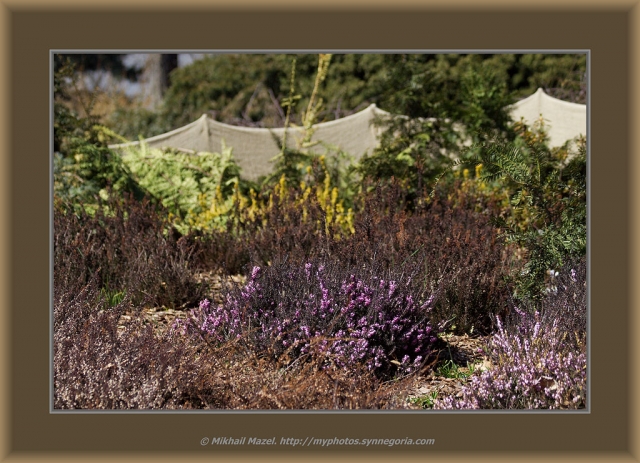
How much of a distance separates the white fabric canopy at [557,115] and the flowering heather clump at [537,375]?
5.93m

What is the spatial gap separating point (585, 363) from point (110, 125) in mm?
15101

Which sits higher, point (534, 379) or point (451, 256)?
point (451, 256)

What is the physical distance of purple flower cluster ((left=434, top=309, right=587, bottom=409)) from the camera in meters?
3.15

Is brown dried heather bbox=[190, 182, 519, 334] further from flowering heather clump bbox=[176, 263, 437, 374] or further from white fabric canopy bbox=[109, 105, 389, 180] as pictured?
white fabric canopy bbox=[109, 105, 389, 180]

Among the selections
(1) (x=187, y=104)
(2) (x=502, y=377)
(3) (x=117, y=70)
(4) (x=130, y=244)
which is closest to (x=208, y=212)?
(4) (x=130, y=244)

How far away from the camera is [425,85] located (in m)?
7.66

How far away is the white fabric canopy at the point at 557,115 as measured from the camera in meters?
9.35

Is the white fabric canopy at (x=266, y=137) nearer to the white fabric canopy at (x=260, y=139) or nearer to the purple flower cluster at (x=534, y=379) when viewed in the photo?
the white fabric canopy at (x=260, y=139)

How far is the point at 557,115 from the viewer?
9773mm

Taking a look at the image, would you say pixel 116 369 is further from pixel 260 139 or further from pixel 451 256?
pixel 260 139

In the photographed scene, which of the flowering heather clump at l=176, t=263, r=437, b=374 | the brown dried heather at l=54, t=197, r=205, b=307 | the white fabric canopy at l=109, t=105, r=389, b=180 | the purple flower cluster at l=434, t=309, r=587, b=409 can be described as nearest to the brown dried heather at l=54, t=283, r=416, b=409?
the flowering heather clump at l=176, t=263, r=437, b=374

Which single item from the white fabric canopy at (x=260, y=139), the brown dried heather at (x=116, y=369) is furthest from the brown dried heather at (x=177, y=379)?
the white fabric canopy at (x=260, y=139)

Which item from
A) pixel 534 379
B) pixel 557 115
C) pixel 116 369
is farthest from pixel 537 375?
pixel 557 115

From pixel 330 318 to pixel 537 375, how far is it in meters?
1.03
